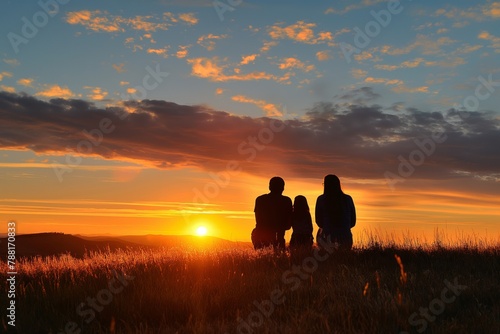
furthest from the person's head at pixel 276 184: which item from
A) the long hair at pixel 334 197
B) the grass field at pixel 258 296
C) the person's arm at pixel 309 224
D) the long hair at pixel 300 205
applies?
the grass field at pixel 258 296

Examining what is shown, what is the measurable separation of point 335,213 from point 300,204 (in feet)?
4.56

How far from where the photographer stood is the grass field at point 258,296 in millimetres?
5297

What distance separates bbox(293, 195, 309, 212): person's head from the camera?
1327 centimetres

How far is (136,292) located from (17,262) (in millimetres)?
5218

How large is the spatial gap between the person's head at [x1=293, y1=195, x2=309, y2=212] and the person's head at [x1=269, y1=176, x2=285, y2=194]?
1.66 feet

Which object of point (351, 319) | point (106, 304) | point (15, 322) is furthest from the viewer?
point (106, 304)

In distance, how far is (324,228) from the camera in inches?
488

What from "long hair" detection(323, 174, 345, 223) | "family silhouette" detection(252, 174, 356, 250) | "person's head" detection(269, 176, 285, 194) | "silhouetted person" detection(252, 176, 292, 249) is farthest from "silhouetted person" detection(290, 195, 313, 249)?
"long hair" detection(323, 174, 345, 223)

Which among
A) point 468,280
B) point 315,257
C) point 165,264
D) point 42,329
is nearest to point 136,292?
point 42,329

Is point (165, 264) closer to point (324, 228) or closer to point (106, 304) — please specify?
point (106, 304)

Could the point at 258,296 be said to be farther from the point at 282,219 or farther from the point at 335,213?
the point at 282,219

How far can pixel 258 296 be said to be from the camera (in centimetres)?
687

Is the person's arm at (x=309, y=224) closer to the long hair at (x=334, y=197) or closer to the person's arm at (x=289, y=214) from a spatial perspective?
the person's arm at (x=289, y=214)

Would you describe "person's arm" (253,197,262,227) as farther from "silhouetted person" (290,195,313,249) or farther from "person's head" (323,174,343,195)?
"person's head" (323,174,343,195)
